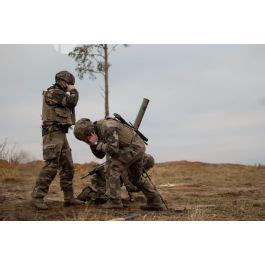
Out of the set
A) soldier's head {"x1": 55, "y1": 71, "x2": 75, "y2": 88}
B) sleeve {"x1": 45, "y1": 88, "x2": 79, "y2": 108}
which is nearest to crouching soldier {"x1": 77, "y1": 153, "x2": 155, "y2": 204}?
sleeve {"x1": 45, "y1": 88, "x2": 79, "y2": 108}

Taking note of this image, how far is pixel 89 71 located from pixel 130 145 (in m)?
5.14

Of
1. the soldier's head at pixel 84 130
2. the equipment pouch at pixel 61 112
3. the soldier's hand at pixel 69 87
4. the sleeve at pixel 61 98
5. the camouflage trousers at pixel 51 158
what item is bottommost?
the camouflage trousers at pixel 51 158

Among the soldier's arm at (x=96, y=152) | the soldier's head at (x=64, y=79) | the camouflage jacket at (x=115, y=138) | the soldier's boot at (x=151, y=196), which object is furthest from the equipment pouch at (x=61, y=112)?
the soldier's boot at (x=151, y=196)

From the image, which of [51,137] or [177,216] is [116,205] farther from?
[51,137]

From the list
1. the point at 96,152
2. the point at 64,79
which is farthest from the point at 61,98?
the point at 96,152

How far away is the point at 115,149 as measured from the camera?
668 centimetres

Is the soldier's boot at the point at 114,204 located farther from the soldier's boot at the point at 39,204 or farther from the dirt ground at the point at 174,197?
the soldier's boot at the point at 39,204

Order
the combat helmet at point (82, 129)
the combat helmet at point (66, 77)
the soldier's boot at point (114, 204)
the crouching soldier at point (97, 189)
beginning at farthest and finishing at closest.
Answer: the crouching soldier at point (97, 189) → the combat helmet at point (66, 77) → the soldier's boot at point (114, 204) → the combat helmet at point (82, 129)

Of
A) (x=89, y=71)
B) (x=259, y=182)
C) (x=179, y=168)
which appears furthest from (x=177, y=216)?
(x=179, y=168)

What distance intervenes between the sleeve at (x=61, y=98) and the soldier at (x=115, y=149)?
0.33m

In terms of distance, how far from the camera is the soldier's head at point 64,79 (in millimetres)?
7168

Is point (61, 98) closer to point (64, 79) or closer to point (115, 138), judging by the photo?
point (64, 79)

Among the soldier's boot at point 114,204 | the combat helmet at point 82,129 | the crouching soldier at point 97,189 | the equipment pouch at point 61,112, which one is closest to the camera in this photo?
the combat helmet at point 82,129
